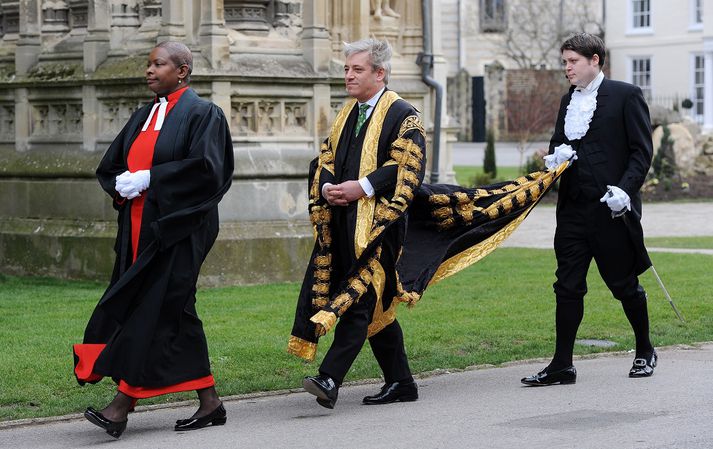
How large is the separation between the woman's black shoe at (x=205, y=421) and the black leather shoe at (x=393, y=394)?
0.97 meters

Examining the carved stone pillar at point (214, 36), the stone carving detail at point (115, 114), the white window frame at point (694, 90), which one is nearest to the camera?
the carved stone pillar at point (214, 36)

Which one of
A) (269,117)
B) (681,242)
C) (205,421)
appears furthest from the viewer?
(681,242)

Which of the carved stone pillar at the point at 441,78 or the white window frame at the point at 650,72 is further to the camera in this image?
the white window frame at the point at 650,72

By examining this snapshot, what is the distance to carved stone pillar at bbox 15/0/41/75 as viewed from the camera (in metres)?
15.1


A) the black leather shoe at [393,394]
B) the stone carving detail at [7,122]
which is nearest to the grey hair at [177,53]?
the black leather shoe at [393,394]

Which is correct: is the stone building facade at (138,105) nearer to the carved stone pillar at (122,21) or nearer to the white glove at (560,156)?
the carved stone pillar at (122,21)

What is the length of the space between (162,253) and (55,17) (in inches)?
314

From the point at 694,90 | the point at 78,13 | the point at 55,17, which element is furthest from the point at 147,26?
the point at 694,90

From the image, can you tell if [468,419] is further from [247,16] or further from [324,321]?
[247,16]

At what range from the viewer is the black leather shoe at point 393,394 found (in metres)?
8.48


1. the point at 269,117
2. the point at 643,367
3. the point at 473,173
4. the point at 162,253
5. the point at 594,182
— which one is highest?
the point at 269,117

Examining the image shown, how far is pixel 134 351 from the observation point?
7.57 metres

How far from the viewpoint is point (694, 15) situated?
50188 millimetres

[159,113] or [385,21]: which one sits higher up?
[385,21]
